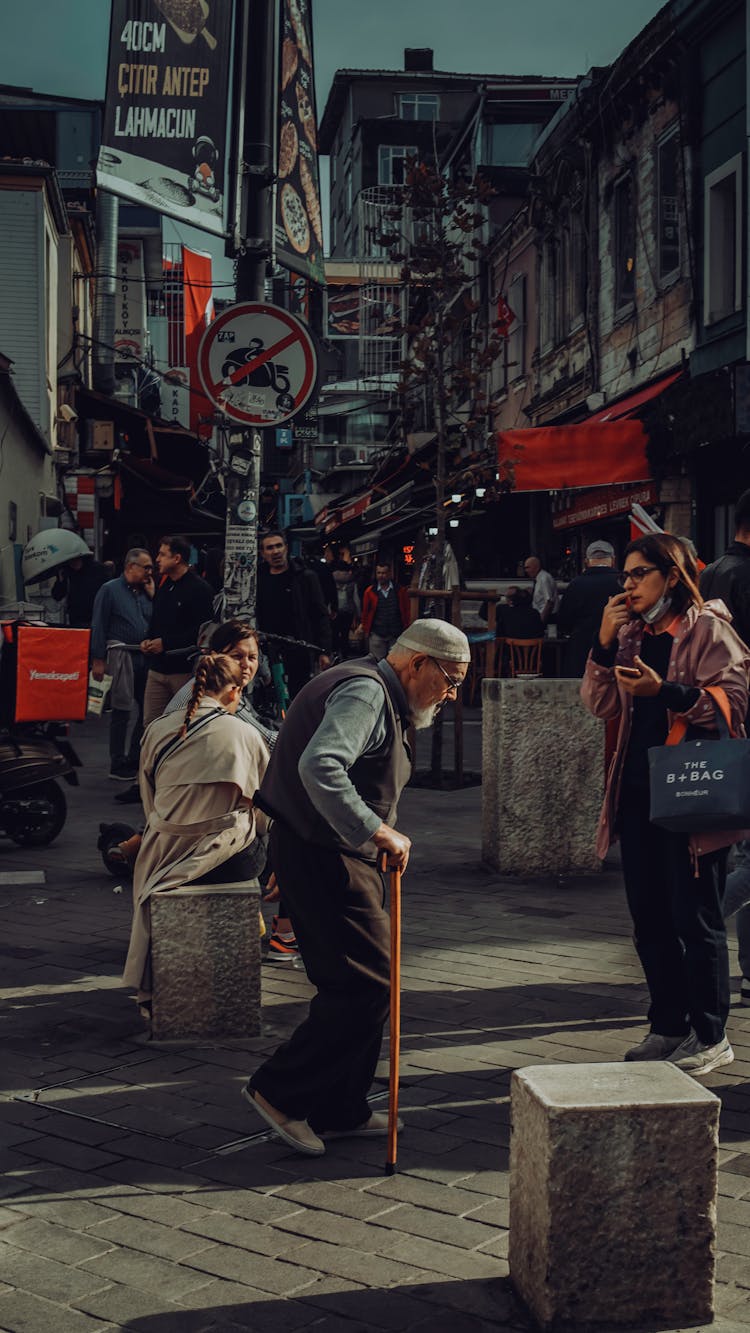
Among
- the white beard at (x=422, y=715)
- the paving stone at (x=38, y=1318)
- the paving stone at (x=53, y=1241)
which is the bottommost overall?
the paving stone at (x=38, y=1318)

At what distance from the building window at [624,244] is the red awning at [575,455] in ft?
11.0

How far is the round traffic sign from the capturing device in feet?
31.0

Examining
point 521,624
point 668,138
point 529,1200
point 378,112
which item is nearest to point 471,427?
point 521,624

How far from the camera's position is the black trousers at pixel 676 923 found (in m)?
5.24

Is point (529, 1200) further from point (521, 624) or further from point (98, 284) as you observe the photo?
point (98, 284)

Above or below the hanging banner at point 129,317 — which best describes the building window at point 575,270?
below

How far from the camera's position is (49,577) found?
2106 centimetres

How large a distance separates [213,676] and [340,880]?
191 centimetres

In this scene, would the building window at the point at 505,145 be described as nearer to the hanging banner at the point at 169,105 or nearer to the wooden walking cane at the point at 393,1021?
the hanging banner at the point at 169,105

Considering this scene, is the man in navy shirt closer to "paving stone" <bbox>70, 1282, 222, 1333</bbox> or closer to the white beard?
the white beard

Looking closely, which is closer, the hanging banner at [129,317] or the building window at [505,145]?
the building window at [505,145]

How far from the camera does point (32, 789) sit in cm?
974

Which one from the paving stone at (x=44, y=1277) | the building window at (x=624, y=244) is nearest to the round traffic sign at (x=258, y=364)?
the paving stone at (x=44, y=1277)

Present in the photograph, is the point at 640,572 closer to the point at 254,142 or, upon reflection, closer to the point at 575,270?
the point at 254,142
